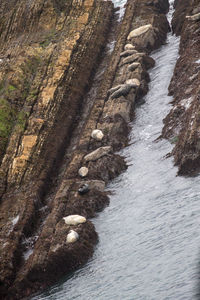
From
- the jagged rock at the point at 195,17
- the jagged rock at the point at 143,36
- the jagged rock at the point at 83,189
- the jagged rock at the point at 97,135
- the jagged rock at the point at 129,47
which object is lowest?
the jagged rock at the point at 83,189

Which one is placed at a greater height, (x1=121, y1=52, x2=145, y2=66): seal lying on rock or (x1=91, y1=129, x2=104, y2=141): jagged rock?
(x1=121, y1=52, x2=145, y2=66): seal lying on rock

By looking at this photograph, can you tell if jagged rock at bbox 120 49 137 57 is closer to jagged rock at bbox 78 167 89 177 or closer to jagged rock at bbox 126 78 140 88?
jagged rock at bbox 126 78 140 88

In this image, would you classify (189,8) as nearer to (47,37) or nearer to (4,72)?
(47,37)

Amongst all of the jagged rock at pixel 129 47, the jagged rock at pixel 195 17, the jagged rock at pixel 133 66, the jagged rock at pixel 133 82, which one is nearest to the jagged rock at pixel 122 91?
the jagged rock at pixel 133 82

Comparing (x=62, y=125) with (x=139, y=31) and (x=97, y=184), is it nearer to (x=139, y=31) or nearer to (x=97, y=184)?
(x=97, y=184)

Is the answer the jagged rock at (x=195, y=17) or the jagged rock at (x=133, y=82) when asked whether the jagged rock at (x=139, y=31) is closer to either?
the jagged rock at (x=195, y=17)

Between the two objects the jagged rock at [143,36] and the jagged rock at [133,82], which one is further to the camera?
the jagged rock at [143,36]

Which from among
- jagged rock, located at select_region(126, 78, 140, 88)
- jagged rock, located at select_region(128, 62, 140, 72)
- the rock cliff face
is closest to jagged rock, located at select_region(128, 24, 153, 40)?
the rock cliff face
